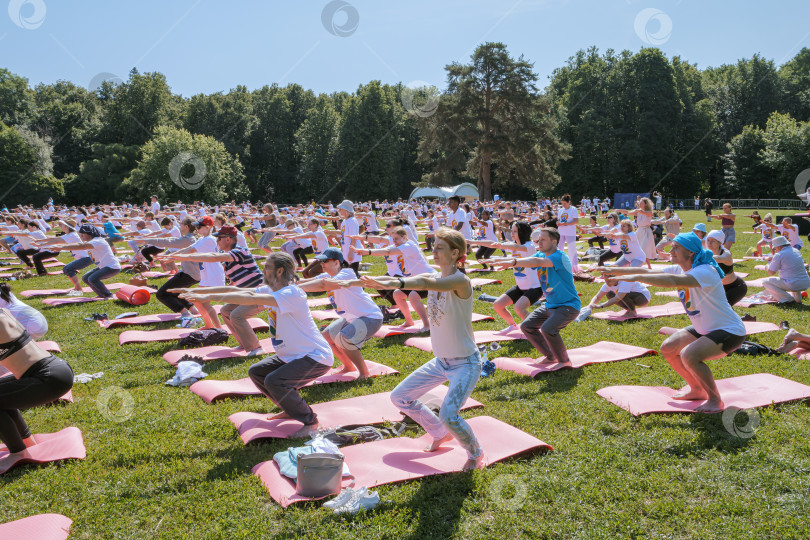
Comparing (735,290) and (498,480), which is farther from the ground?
(735,290)

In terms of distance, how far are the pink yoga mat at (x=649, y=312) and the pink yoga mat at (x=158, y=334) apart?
6.39 meters

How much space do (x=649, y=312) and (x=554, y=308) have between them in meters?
4.45

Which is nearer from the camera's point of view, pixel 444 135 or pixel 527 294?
pixel 527 294

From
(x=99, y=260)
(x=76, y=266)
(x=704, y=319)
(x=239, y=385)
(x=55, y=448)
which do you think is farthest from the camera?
(x=76, y=266)

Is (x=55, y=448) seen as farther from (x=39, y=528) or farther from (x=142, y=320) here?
(x=142, y=320)

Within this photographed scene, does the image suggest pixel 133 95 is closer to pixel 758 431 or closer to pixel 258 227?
pixel 258 227

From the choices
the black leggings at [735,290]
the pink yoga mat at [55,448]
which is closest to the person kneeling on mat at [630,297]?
the black leggings at [735,290]

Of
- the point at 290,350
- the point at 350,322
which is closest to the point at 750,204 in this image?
the point at 350,322

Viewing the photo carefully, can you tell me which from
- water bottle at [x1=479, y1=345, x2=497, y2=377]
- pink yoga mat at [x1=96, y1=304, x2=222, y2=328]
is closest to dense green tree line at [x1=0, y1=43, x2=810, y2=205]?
pink yoga mat at [x1=96, y1=304, x2=222, y2=328]

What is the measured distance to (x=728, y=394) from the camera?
6.28m

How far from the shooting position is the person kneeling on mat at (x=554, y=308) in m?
7.44

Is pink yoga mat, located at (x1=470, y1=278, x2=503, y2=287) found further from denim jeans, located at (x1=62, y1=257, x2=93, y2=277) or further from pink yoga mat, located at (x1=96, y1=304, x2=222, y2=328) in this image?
denim jeans, located at (x1=62, y1=257, x2=93, y2=277)

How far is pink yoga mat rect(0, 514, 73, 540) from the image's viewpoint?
395 centimetres

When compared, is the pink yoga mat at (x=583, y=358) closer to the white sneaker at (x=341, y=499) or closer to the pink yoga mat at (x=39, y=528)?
the white sneaker at (x=341, y=499)
